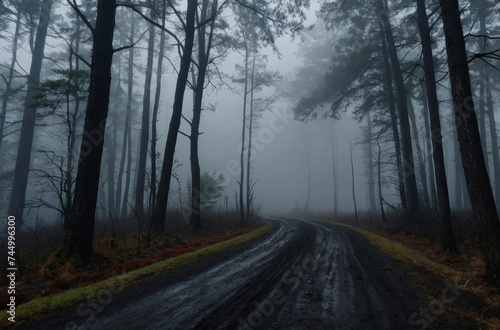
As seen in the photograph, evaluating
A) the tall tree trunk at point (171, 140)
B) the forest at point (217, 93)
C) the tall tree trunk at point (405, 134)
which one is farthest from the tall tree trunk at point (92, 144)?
the tall tree trunk at point (405, 134)

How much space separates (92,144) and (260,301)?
470 cm

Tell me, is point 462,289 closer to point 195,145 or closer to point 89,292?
point 89,292

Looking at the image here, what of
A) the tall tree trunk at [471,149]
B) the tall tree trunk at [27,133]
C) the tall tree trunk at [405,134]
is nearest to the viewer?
the tall tree trunk at [471,149]

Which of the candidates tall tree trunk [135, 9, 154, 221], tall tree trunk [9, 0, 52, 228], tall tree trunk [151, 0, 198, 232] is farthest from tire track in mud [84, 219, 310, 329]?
tall tree trunk [9, 0, 52, 228]

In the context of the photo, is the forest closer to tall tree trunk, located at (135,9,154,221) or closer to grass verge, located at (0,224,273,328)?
tall tree trunk, located at (135,9,154,221)

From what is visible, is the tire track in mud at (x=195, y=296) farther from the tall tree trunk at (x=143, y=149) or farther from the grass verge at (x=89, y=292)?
the tall tree trunk at (x=143, y=149)

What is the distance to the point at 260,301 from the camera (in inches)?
125

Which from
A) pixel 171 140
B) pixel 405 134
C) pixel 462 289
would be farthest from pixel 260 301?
pixel 405 134

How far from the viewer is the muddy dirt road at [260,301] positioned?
105 inches

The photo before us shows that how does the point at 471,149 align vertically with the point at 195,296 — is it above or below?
above

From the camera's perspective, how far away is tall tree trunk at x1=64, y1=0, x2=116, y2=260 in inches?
209

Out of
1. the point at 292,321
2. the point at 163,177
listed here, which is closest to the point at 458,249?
the point at 292,321

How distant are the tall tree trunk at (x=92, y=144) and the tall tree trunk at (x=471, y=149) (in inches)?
289

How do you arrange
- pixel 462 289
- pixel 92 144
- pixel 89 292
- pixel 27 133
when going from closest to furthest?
pixel 89 292 → pixel 462 289 → pixel 92 144 → pixel 27 133
